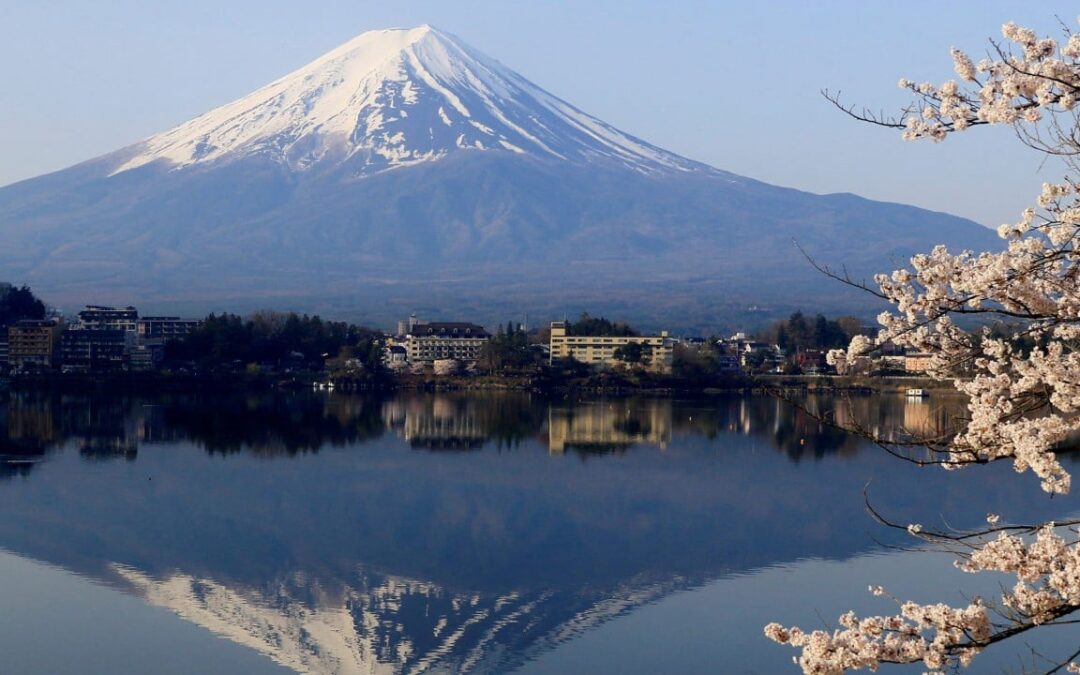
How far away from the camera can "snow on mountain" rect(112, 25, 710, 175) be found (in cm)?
8569

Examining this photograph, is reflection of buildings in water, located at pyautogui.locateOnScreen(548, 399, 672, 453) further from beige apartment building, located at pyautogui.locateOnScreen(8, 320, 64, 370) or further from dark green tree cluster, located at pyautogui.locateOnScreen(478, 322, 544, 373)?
beige apartment building, located at pyautogui.locateOnScreen(8, 320, 64, 370)

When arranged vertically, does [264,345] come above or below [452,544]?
above

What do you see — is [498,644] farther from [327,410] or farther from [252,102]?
[252,102]

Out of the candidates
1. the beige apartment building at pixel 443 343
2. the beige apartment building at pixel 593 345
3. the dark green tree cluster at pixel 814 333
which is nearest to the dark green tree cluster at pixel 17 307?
the beige apartment building at pixel 443 343

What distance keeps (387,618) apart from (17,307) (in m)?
34.7

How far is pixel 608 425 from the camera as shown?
22.7m

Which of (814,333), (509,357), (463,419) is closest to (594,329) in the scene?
(509,357)

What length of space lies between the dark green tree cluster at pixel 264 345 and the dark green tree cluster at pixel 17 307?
245 inches

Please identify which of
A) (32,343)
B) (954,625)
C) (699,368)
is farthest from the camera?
(32,343)

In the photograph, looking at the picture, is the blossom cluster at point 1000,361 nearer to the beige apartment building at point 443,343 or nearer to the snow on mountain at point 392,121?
the beige apartment building at point 443,343

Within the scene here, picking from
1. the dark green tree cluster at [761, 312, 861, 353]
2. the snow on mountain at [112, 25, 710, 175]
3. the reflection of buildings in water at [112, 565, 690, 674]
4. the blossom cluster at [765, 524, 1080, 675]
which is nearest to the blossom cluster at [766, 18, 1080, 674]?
the blossom cluster at [765, 524, 1080, 675]

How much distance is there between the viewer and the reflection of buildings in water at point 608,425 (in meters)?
19.6

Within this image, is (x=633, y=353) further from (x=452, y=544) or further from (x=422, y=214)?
(x=422, y=214)

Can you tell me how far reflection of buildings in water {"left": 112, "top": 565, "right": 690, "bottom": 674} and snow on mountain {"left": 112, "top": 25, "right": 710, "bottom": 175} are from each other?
75.6m
